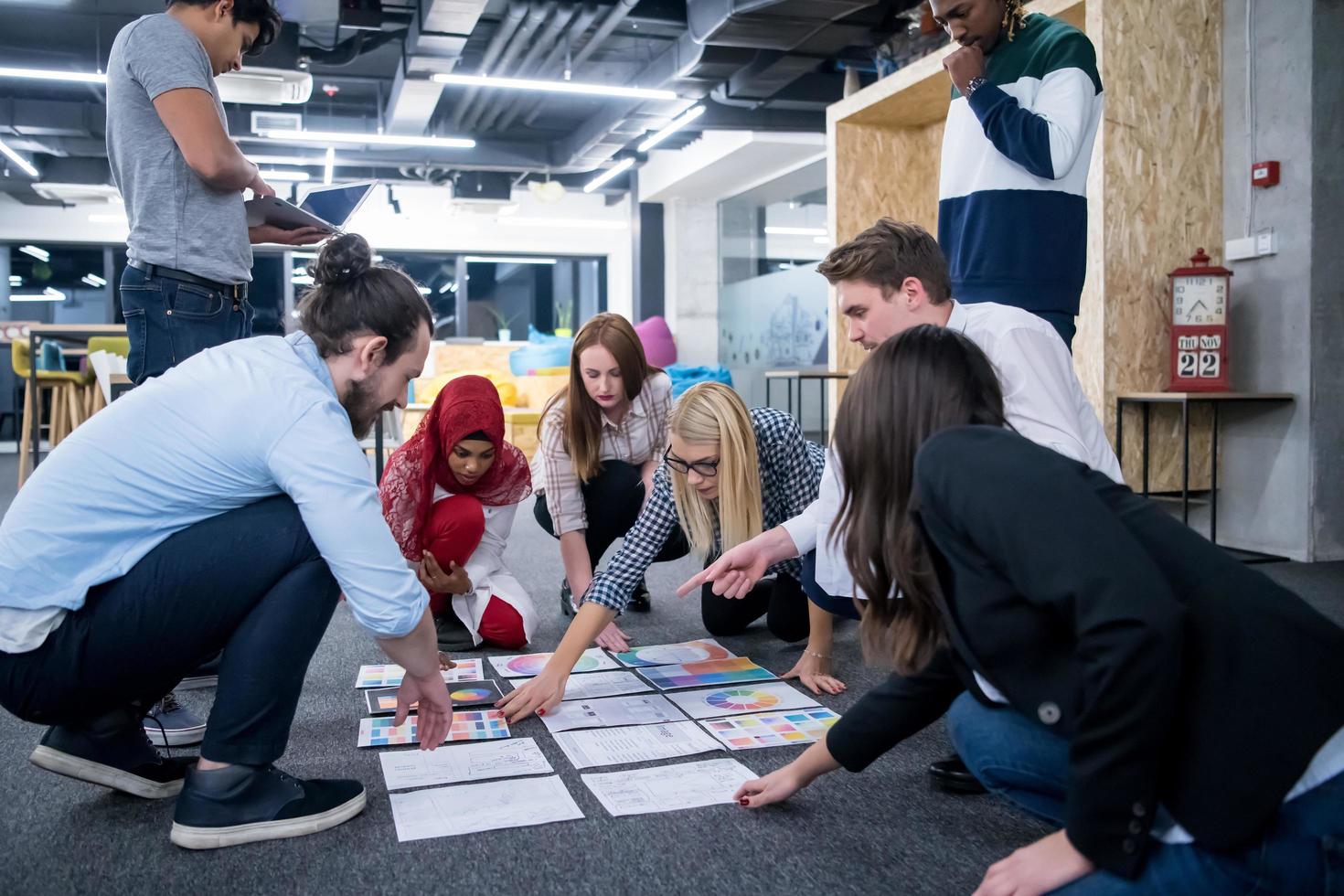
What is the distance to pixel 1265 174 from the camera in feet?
11.4

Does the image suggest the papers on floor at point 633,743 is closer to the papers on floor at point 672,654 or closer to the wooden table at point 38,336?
the papers on floor at point 672,654

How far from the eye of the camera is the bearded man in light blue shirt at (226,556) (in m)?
1.24

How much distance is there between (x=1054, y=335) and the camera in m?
1.59

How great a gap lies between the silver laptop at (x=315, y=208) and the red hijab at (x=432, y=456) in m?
0.47

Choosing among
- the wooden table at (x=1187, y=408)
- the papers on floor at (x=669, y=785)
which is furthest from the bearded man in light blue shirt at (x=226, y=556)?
the wooden table at (x=1187, y=408)

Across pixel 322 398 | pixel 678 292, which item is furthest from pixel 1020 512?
pixel 678 292

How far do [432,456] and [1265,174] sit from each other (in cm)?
283

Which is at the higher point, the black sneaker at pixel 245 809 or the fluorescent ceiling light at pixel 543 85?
the fluorescent ceiling light at pixel 543 85

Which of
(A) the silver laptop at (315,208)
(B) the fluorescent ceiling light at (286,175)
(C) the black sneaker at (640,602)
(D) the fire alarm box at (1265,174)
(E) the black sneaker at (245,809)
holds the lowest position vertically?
(C) the black sneaker at (640,602)

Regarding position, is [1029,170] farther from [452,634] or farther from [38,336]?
[38,336]

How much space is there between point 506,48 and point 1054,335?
6577mm

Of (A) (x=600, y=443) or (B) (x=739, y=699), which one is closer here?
(B) (x=739, y=699)

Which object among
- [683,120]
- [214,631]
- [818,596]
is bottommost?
[818,596]

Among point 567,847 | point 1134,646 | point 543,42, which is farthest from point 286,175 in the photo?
point 1134,646
